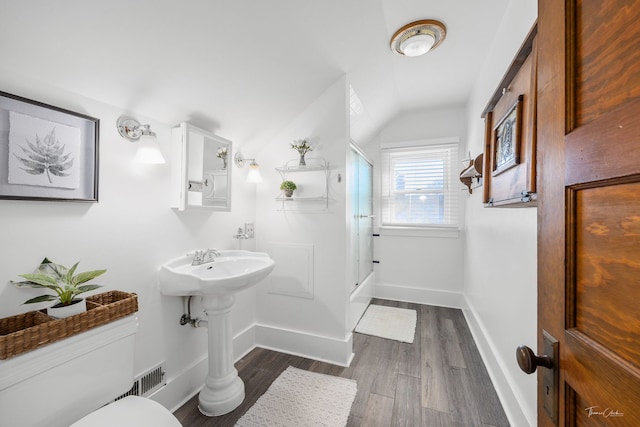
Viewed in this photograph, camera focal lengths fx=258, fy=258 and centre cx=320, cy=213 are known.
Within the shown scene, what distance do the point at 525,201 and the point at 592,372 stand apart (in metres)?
0.61

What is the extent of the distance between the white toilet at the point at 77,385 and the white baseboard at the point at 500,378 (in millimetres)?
1672

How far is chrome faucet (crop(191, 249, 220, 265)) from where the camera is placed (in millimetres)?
1741

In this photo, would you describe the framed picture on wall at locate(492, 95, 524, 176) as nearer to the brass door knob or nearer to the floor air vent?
the brass door knob

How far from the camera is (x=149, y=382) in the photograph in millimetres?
1476

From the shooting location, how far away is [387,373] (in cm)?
196

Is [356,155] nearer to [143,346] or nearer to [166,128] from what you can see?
[166,128]

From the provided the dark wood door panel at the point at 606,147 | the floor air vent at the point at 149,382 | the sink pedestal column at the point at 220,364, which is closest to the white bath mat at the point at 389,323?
the sink pedestal column at the point at 220,364

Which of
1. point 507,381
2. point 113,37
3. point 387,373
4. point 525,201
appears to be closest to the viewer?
point 525,201

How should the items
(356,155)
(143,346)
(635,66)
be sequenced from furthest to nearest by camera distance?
(356,155), (143,346), (635,66)

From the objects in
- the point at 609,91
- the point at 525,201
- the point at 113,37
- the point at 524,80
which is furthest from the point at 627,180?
the point at 113,37

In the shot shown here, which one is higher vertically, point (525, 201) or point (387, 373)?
point (525, 201)

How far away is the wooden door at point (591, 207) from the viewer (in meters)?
0.38

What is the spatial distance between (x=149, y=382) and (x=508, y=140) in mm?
2214

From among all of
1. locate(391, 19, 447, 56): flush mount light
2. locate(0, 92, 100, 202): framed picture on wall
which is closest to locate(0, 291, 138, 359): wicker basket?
locate(0, 92, 100, 202): framed picture on wall
